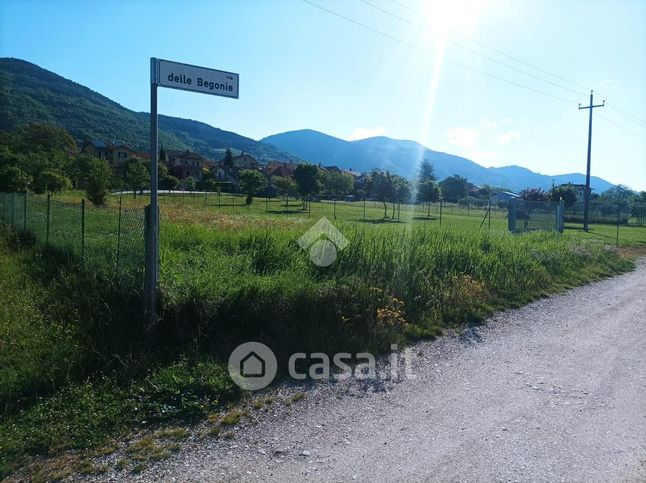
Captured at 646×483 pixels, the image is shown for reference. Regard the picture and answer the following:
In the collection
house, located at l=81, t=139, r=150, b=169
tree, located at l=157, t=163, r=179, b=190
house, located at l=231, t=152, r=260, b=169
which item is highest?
house, located at l=231, t=152, r=260, b=169

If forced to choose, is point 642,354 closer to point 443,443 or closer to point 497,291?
point 497,291

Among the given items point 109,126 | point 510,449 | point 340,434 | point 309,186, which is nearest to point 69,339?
point 340,434

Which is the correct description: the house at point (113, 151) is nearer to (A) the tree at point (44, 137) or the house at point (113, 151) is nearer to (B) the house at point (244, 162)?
(A) the tree at point (44, 137)

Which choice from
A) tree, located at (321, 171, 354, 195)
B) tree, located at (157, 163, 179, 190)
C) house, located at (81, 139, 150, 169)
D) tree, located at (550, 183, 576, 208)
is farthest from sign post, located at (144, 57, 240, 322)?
house, located at (81, 139, 150, 169)

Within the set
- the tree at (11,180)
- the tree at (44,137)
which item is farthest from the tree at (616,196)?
the tree at (44,137)

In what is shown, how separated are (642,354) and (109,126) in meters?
172

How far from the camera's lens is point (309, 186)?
64.2 m

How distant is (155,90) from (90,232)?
5.36 metres

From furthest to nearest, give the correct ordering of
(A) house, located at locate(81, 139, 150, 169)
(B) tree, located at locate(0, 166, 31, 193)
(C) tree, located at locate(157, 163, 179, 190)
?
(A) house, located at locate(81, 139, 150, 169) → (C) tree, located at locate(157, 163, 179, 190) → (B) tree, located at locate(0, 166, 31, 193)

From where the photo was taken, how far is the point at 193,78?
5012mm

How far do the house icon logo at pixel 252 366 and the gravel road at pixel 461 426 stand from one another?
298 millimetres

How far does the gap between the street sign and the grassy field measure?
230 cm

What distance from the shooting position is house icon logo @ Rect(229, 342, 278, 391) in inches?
182

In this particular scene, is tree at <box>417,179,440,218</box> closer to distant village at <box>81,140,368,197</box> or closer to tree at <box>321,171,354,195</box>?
tree at <box>321,171,354,195</box>
